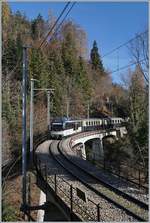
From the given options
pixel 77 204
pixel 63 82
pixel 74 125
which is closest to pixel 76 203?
pixel 77 204

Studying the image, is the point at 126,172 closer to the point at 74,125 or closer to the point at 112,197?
the point at 112,197

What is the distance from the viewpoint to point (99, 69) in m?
83.8

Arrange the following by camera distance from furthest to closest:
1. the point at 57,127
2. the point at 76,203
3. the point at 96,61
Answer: the point at 96,61
the point at 57,127
the point at 76,203

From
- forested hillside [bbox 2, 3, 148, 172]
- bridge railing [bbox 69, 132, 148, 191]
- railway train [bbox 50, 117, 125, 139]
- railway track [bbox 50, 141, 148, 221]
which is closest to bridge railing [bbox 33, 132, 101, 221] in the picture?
railway track [bbox 50, 141, 148, 221]

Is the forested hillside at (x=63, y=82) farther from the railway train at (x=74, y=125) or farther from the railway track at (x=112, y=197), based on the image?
the railway track at (x=112, y=197)

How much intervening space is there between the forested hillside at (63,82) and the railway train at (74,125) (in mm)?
3582

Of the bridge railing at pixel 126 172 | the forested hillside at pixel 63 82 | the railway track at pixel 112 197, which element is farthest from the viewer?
the forested hillside at pixel 63 82

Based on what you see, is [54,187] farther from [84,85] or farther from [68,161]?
[84,85]

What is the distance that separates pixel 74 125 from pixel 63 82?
61.3 feet

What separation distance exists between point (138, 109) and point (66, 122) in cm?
727

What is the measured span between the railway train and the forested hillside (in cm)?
358

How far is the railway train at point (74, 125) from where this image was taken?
39.5 m

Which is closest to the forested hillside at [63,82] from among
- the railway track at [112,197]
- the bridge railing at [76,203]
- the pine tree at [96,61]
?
the pine tree at [96,61]

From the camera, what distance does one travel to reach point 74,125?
4512 centimetres
